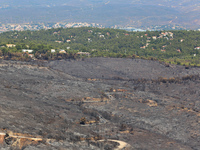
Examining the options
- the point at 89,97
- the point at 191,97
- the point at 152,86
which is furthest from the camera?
the point at 152,86

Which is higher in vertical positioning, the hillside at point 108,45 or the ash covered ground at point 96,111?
the hillside at point 108,45

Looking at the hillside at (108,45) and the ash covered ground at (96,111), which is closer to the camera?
the ash covered ground at (96,111)

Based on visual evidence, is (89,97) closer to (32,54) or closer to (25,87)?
(25,87)

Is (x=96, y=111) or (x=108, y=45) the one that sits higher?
(x=108, y=45)

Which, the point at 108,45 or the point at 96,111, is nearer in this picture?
the point at 96,111

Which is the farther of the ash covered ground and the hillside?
the hillside

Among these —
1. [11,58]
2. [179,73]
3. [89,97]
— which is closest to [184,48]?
[179,73]

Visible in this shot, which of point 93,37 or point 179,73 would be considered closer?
point 179,73

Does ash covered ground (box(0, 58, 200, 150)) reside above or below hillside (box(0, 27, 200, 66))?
below
